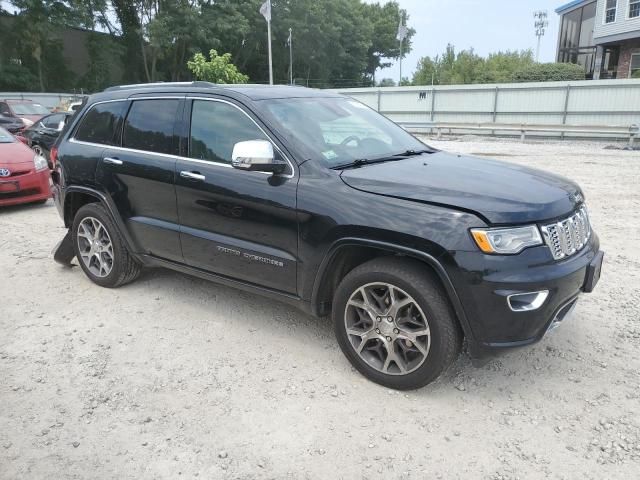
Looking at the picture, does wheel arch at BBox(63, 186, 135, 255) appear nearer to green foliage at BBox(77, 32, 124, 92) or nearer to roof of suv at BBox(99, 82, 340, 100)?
roof of suv at BBox(99, 82, 340, 100)

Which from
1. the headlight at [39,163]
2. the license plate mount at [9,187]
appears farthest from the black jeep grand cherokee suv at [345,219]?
the headlight at [39,163]

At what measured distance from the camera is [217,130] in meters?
3.92

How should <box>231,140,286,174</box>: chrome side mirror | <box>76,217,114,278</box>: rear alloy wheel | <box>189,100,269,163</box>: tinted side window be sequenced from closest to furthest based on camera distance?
<box>231,140,286,174</box>: chrome side mirror
<box>189,100,269,163</box>: tinted side window
<box>76,217,114,278</box>: rear alloy wheel

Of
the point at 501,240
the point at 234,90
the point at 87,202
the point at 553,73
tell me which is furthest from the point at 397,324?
the point at 553,73

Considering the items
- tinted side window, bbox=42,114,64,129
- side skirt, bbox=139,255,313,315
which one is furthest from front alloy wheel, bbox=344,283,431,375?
tinted side window, bbox=42,114,64,129

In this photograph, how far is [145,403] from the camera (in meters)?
3.17

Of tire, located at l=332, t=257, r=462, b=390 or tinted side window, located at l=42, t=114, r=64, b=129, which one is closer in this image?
tire, located at l=332, t=257, r=462, b=390

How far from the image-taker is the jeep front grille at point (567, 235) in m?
2.92

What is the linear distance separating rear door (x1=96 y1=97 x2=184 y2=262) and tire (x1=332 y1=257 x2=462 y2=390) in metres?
1.67

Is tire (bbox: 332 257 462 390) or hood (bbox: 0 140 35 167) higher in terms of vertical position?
hood (bbox: 0 140 35 167)

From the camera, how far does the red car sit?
818cm

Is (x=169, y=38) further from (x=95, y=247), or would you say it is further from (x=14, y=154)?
(x=95, y=247)

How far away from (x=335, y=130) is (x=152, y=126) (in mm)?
1578

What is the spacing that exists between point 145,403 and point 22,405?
742 millimetres
